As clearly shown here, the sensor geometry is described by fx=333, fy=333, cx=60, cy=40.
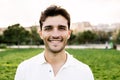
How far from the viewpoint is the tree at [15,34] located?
198 ft

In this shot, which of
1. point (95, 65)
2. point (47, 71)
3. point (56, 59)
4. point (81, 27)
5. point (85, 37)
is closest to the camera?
point (47, 71)

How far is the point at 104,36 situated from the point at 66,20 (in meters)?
86.7

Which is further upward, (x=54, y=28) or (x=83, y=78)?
(x=54, y=28)

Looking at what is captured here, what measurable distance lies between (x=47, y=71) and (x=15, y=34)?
192ft

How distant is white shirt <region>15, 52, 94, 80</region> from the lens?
2.94 metres

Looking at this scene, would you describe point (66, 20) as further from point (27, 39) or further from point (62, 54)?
point (27, 39)

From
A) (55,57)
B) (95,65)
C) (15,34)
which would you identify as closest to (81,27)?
(15,34)

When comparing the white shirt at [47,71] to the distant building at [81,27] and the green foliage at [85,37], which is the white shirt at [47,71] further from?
the distant building at [81,27]

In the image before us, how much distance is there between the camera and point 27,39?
6600cm

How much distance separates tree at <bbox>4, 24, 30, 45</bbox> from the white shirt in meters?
56.9

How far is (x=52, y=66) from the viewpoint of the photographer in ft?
9.95

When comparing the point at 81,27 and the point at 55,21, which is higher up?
the point at 55,21

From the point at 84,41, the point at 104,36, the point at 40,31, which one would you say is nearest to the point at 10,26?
the point at 84,41

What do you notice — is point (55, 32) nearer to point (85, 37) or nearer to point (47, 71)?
point (47, 71)
